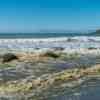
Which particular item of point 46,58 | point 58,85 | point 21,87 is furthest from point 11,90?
point 46,58

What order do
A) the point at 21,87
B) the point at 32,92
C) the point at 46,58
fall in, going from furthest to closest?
the point at 46,58 < the point at 21,87 < the point at 32,92

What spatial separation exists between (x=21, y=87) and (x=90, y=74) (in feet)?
Answer: 13.0

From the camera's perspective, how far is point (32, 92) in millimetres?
11031

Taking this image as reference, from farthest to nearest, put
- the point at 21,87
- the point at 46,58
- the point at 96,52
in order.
Result: 1. the point at 96,52
2. the point at 46,58
3. the point at 21,87

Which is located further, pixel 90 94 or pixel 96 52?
pixel 96 52

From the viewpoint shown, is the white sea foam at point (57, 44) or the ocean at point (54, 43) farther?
the ocean at point (54, 43)

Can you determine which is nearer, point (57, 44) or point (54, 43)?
point (57, 44)

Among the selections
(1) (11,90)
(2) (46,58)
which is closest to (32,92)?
(1) (11,90)

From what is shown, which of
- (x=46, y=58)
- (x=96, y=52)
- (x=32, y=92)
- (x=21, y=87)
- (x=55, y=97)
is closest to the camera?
(x=55, y=97)

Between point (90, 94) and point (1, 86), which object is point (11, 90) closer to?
point (1, 86)

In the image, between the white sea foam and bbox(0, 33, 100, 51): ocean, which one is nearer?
the white sea foam

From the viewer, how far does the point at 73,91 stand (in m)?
11.1

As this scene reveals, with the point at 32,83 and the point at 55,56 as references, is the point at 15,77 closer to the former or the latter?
the point at 32,83

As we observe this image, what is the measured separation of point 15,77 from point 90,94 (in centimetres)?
505
